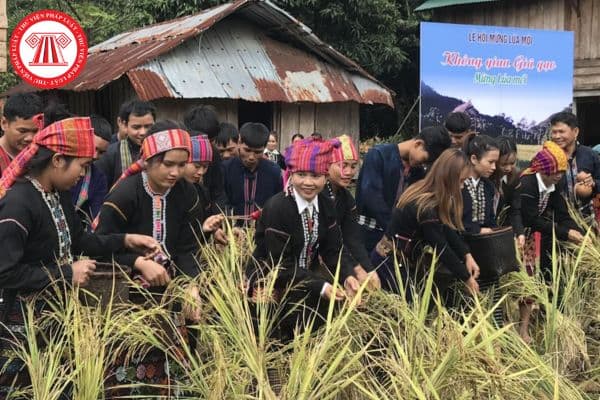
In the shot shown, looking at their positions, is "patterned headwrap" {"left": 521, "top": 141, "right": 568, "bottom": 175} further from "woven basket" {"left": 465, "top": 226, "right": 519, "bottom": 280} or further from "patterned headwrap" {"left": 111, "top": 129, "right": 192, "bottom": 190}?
"patterned headwrap" {"left": 111, "top": 129, "right": 192, "bottom": 190}

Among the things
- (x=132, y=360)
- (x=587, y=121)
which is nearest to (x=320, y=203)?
(x=132, y=360)

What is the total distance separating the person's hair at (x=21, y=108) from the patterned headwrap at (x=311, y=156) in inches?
60.6

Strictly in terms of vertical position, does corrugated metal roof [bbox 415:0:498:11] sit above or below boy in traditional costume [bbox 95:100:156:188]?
above

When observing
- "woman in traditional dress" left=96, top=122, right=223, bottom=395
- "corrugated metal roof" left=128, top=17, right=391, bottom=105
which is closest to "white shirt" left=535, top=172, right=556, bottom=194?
"woman in traditional dress" left=96, top=122, right=223, bottom=395

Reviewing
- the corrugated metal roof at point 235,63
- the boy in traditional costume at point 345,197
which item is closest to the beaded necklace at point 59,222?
the boy in traditional costume at point 345,197

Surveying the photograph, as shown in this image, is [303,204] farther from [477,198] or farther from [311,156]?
[477,198]

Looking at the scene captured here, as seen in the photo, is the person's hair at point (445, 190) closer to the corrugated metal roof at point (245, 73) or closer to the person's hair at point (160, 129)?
the person's hair at point (160, 129)

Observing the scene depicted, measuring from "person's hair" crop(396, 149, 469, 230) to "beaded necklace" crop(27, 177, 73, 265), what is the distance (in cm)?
204

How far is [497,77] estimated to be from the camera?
11.1 m

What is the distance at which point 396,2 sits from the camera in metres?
19.4

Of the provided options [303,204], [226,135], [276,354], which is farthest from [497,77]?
[276,354]

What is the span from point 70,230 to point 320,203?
131 centimetres

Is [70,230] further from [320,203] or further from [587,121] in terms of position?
[587,121]

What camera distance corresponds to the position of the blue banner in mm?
10242
